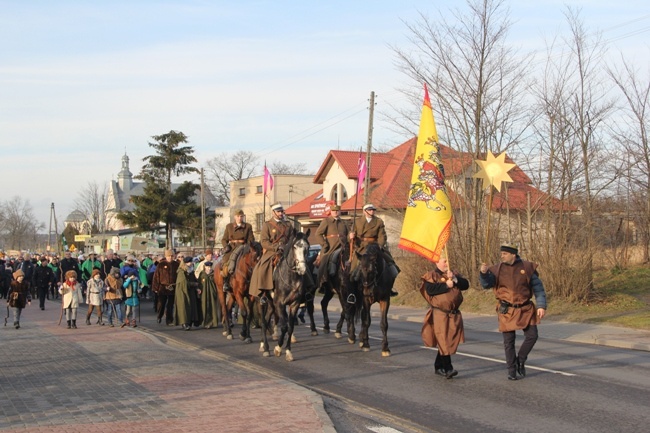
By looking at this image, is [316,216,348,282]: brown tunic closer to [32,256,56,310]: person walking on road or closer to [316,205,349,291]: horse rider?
[316,205,349,291]: horse rider

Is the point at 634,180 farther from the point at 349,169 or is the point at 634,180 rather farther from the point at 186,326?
the point at 349,169

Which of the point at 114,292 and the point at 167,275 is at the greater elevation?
the point at 167,275

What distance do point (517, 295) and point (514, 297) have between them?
0.05 metres

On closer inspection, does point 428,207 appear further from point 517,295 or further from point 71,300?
point 71,300

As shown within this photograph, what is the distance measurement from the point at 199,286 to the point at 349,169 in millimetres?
36931

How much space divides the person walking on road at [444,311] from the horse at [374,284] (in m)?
2.33

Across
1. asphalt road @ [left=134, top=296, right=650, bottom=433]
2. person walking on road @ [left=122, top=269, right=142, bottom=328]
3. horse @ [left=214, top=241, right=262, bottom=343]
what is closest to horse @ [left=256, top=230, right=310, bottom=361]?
asphalt road @ [left=134, top=296, right=650, bottom=433]

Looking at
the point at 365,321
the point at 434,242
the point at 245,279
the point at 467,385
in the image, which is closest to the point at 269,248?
the point at 245,279

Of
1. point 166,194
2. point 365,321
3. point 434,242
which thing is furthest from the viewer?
point 166,194

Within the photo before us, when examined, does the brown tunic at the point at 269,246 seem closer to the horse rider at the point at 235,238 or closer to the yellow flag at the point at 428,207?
the horse rider at the point at 235,238

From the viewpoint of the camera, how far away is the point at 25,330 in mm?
19578

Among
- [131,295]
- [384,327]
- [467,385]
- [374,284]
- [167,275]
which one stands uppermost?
[167,275]

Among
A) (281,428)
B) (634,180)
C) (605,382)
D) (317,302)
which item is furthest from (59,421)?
(634,180)

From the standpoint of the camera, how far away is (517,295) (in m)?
11.0
